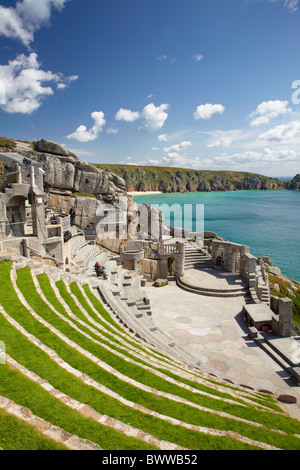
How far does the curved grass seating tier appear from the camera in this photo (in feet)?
16.3

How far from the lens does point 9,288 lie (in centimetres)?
1066

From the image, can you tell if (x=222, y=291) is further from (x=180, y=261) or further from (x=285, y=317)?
(x=285, y=317)

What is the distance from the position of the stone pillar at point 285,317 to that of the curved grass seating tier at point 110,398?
7.08 metres

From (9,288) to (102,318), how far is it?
172 inches

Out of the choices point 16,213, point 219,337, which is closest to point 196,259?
point 219,337

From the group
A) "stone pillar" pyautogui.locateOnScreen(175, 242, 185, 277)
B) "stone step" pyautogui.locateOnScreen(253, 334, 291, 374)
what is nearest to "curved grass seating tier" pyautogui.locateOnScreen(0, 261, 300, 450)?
"stone step" pyautogui.locateOnScreen(253, 334, 291, 374)

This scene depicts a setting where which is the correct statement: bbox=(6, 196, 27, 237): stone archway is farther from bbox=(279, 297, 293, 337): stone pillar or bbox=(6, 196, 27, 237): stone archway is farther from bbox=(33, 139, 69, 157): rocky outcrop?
bbox=(279, 297, 293, 337): stone pillar

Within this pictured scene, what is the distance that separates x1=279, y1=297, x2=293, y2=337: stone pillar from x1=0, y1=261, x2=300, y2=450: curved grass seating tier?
708 cm

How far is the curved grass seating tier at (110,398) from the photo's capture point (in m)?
4.95

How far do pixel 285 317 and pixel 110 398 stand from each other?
1246cm

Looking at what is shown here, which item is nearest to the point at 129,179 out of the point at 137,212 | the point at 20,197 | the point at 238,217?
the point at 238,217

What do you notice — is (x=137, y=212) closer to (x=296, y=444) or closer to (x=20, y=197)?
(x=20, y=197)

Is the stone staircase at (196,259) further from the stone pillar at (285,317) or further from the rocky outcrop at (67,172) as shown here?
the rocky outcrop at (67,172)

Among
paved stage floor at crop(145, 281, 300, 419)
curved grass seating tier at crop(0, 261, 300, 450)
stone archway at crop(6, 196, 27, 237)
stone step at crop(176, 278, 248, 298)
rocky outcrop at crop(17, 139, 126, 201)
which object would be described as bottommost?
paved stage floor at crop(145, 281, 300, 419)
